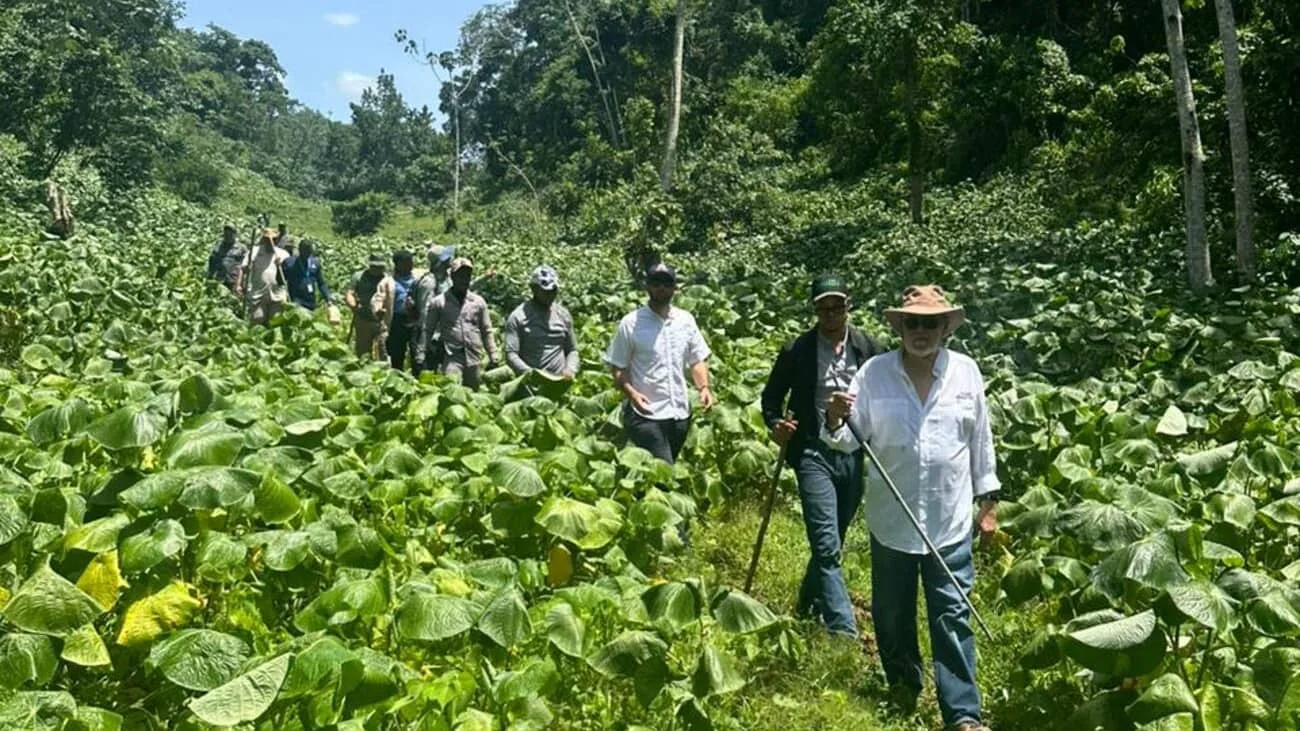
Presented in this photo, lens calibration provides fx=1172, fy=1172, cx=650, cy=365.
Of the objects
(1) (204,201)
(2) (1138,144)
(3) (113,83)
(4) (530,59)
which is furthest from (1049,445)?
(4) (530,59)

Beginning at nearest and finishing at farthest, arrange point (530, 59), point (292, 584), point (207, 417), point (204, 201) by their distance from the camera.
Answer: point (292, 584) < point (207, 417) < point (204, 201) < point (530, 59)

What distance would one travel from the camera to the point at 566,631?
2957 millimetres

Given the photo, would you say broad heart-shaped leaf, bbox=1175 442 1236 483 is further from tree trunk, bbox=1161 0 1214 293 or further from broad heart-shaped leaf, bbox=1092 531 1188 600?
tree trunk, bbox=1161 0 1214 293

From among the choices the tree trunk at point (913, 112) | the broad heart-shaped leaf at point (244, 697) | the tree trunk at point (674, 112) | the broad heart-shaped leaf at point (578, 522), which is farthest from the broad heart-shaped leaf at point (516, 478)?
the tree trunk at point (674, 112)

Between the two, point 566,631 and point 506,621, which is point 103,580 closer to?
point 506,621

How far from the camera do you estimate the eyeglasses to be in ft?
12.1

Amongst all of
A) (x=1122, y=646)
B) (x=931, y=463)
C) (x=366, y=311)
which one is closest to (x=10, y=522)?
(x=931, y=463)

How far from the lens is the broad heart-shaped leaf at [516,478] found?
3832 mm

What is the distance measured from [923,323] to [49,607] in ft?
8.33

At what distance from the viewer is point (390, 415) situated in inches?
209

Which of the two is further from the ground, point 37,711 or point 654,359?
point 654,359

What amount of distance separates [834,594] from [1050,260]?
35.2ft

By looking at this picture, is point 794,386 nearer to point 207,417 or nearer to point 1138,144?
point 207,417

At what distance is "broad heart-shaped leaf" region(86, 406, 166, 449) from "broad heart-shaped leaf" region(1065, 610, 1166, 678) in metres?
2.60
